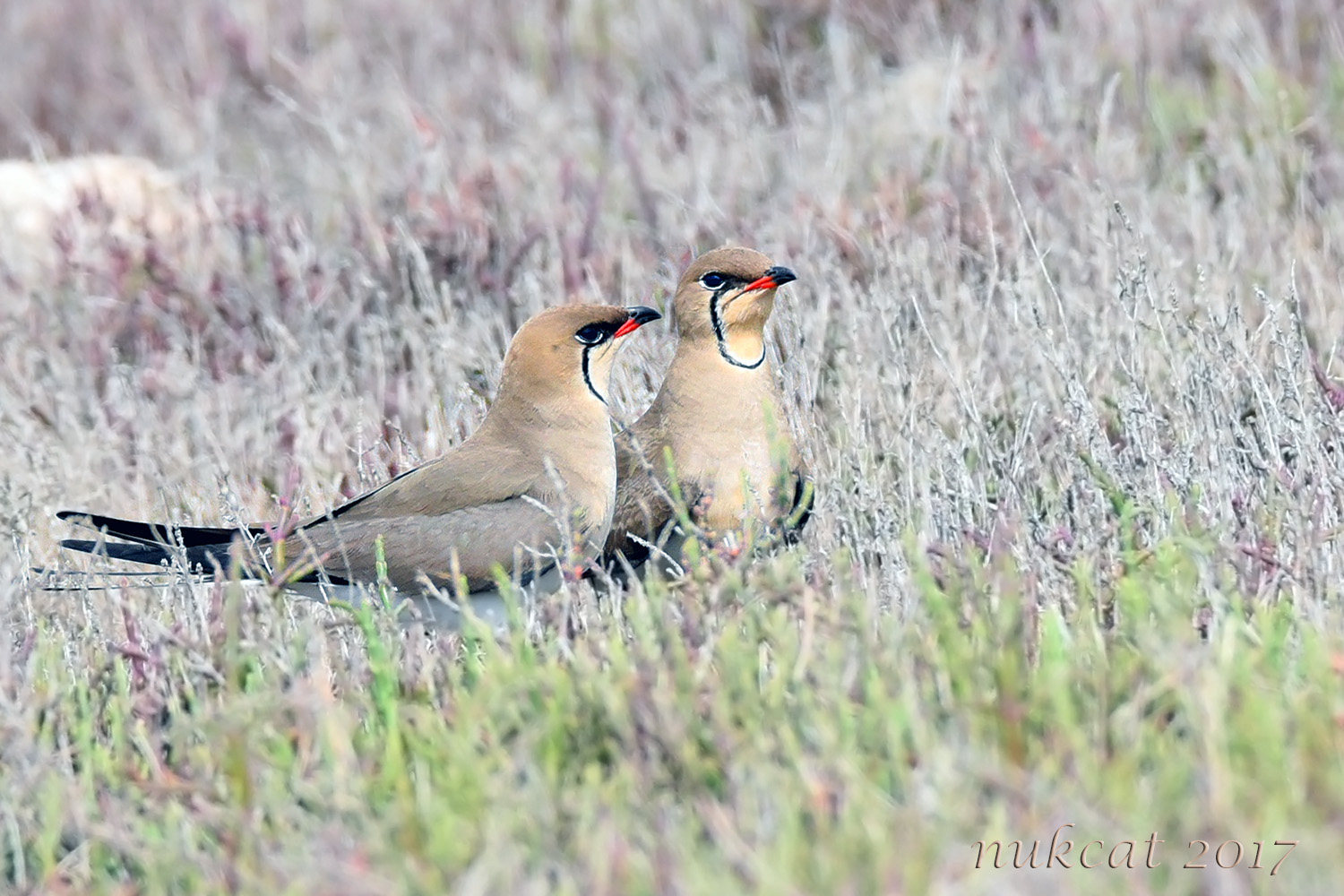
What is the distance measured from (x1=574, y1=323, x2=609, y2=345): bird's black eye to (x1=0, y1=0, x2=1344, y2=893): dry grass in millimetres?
680

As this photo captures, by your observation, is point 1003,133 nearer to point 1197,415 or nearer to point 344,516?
point 1197,415

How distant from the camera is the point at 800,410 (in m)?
4.98

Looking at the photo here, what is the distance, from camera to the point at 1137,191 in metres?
5.98

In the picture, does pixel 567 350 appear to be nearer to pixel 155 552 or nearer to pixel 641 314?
pixel 641 314

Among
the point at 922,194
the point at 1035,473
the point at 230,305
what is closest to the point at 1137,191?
the point at 922,194

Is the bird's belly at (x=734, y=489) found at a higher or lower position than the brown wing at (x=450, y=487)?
lower

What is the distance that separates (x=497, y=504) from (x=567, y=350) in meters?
0.42

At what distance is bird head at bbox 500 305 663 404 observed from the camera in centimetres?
435

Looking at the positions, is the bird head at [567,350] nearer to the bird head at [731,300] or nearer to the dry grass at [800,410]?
the bird head at [731,300]

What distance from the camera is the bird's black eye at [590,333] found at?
4.39 m

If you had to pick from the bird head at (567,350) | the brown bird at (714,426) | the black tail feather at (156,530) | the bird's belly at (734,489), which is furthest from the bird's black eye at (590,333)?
the black tail feather at (156,530)

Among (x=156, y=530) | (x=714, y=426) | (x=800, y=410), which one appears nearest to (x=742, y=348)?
(x=714, y=426)

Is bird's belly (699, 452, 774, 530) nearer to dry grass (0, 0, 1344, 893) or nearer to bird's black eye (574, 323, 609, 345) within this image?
dry grass (0, 0, 1344, 893)

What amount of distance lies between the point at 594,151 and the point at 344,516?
3.87m
